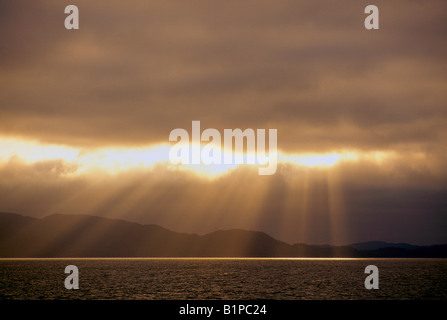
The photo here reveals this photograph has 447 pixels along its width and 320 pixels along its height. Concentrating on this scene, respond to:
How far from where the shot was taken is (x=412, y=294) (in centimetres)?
9275

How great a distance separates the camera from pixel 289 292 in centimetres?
9581
